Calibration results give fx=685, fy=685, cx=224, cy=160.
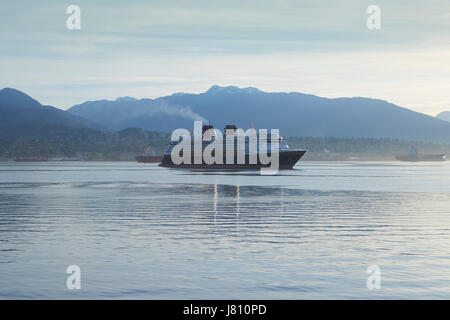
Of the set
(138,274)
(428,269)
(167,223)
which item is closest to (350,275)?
(428,269)

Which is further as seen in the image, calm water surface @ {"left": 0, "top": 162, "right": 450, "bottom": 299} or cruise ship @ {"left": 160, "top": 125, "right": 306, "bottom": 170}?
cruise ship @ {"left": 160, "top": 125, "right": 306, "bottom": 170}

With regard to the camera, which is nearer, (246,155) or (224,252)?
(224,252)

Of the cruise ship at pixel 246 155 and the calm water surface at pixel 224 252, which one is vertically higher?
the cruise ship at pixel 246 155


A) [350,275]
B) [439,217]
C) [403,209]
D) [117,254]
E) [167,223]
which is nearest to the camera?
[350,275]

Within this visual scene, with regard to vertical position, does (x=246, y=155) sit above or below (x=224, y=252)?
above

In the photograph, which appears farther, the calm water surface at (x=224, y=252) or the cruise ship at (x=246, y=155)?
the cruise ship at (x=246, y=155)

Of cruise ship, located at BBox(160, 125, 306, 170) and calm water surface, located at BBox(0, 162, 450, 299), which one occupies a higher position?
cruise ship, located at BBox(160, 125, 306, 170)

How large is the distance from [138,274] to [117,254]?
3.43 metres

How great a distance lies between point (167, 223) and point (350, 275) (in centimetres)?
1416
